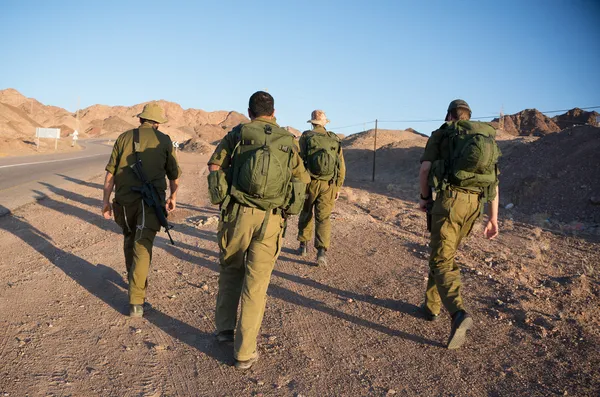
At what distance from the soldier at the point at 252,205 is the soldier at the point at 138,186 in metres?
1.13

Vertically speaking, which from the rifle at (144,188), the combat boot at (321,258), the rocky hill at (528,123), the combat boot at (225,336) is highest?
the rocky hill at (528,123)

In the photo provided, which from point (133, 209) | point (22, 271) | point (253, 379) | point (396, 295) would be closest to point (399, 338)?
point (396, 295)

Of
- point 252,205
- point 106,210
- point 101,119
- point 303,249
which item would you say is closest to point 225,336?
point 252,205

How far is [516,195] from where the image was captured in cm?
1583

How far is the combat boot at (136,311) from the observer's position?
412 cm

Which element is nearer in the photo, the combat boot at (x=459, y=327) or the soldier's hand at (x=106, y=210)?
the combat boot at (x=459, y=327)

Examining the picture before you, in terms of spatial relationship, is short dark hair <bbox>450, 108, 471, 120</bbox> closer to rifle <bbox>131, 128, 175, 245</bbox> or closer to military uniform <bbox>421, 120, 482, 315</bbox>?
military uniform <bbox>421, 120, 482, 315</bbox>

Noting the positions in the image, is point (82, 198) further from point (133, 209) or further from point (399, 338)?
point (399, 338)

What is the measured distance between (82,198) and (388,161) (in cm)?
1902

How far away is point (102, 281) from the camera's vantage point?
5102mm

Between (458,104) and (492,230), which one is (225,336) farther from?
(458,104)

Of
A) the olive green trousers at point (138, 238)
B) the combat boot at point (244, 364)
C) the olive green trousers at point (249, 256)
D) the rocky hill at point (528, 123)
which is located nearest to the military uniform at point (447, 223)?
the olive green trousers at point (249, 256)

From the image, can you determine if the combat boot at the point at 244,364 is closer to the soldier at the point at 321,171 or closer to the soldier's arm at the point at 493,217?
the soldier's arm at the point at 493,217

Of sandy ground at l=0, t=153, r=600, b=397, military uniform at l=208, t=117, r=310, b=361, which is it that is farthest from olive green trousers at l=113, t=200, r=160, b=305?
military uniform at l=208, t=117, r=310, b=361
